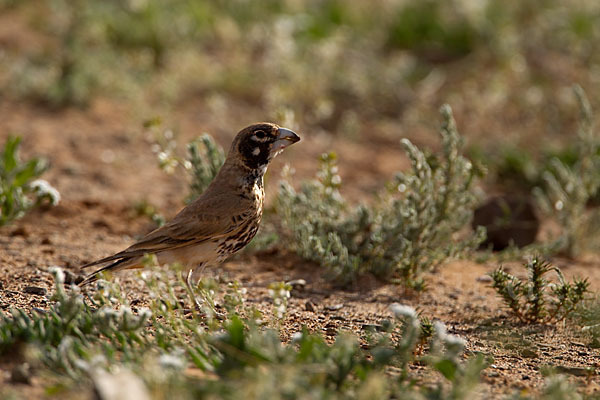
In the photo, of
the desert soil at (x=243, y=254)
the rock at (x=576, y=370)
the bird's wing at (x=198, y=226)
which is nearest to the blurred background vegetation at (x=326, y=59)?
the desert soil at (x=243, y=254)

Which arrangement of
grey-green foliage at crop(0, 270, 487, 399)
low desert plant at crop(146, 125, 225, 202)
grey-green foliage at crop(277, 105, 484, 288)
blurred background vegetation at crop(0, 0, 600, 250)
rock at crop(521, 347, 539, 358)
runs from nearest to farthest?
grey-green foliage at crop(0, 270, 487, 399) < rock at crop(521, 347, 539, 358) < grey-green foliage at crop(277, 105, 484, 288) < low desert plant at crop(146, 125, 225, 202) < blurred background vegetation at crop(0, 0, 600, 250)

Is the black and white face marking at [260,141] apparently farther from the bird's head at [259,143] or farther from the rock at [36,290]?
the rock at [36,290]

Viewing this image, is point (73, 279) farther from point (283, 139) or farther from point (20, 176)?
point (283, 139)

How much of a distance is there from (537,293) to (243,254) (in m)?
2.46

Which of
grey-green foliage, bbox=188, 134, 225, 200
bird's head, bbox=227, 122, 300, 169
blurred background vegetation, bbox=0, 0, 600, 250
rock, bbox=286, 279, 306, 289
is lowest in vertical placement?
rock, bbox=286, 279, 306, 289

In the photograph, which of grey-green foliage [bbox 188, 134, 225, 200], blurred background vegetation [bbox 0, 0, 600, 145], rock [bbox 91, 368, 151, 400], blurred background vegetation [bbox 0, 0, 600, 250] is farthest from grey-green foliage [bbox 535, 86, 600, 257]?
rock [bbox 91, 368, 151, 400]

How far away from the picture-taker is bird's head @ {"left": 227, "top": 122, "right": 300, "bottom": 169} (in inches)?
211

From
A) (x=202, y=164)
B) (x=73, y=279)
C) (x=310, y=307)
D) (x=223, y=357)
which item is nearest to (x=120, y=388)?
(x=223, y=357)

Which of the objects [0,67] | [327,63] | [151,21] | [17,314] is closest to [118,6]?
[151,21]

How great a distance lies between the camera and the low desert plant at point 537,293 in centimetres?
480

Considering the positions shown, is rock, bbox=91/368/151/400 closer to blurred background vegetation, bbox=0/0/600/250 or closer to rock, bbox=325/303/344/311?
rock, bbox=325/303/344/311

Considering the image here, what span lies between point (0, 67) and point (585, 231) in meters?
6.87

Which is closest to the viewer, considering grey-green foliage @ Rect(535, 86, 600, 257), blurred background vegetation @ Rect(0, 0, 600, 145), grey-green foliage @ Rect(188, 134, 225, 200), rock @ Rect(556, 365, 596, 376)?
rock @ Rect(556, 365, 596, 376)

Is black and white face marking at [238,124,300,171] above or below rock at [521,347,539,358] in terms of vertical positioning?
above
